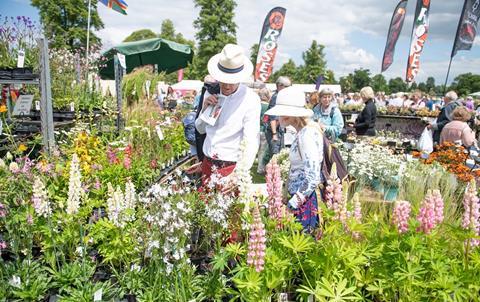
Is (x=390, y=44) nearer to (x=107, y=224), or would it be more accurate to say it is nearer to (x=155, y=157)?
(x=155, y=157)

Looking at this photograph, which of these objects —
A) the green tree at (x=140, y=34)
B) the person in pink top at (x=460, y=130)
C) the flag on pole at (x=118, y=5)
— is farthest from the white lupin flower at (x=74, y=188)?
the green tree at (x=140, y=34)

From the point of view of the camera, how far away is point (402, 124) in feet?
41.0

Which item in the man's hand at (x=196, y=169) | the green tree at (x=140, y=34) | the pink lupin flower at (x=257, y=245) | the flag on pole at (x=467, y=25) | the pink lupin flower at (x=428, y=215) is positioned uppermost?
the green tree at (x=140, y=34)

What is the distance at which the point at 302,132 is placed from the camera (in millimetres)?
2812

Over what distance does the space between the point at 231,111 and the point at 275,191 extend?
3.84 ft

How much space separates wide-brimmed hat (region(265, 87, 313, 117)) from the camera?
2.83m

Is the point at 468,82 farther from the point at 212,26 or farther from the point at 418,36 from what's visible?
the point at 418,36

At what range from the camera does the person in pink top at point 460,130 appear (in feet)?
18.3

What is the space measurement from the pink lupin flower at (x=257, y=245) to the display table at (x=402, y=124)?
1135 cm

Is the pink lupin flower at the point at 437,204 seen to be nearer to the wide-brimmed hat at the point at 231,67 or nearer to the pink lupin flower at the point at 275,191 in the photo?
the pink lupin flower at the point at 275,191

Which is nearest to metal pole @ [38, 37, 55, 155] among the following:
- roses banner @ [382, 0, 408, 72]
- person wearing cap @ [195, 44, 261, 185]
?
person wearing cap @ [195, 44, 261, 185]

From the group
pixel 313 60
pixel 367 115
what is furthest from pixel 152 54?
pixel 313 60

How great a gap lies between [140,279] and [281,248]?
0.82 meters

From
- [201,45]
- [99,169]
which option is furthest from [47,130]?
[201,45]
